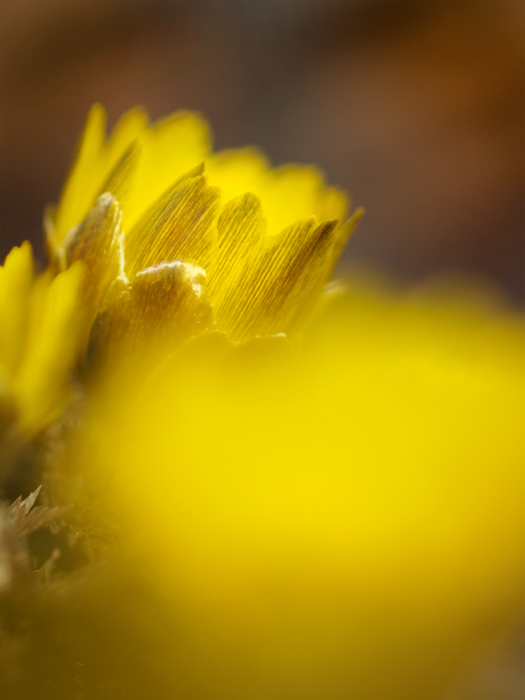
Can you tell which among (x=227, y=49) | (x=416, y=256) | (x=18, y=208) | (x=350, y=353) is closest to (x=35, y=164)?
(x=18, y=208)

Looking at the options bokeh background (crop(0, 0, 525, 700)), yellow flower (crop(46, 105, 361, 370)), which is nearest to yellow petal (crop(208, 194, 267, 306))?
yellow flower (crop(46, 105, 361, 370))

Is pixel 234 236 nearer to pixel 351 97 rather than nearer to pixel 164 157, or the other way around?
pixel 164 157

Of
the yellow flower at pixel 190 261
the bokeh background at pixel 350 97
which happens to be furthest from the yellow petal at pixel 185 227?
the bokeh background at pixel 350 97

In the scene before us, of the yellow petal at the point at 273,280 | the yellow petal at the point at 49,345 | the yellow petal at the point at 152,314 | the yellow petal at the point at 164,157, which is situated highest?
the yellow petal at the point at 164,157

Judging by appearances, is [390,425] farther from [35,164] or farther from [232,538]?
[35,164]

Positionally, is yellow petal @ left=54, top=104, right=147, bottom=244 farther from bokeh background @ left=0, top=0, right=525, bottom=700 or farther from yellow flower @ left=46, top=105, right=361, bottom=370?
bokeh background @ left=0, top=0, right=525, bottom=700

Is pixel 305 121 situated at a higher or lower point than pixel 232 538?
higher

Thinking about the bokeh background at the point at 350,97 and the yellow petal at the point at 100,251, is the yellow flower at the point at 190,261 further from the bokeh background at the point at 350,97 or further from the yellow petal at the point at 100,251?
the bokeh background at the point at 350,97

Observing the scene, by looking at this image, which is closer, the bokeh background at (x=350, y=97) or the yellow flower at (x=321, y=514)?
the yellow flower at (x=321, y=514)

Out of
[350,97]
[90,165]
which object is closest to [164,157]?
[90,165]
